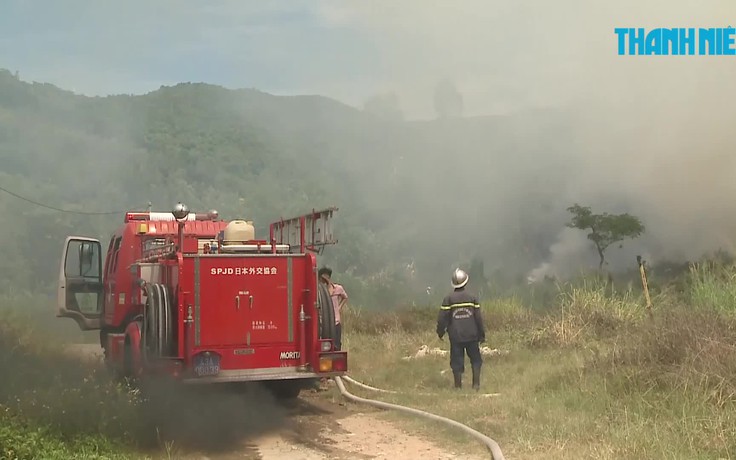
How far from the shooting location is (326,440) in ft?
25.5

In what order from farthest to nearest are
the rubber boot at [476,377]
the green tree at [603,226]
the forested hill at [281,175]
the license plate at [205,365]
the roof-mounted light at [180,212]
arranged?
1. the forested hill at [281,175]
2. the green tree at [603,226]
3. the rubber boot at [476,377]
4. the roof-mounted light at [180,212]
5. the license plate at [205,365]

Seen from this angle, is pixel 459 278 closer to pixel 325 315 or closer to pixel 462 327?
pixel 462 327

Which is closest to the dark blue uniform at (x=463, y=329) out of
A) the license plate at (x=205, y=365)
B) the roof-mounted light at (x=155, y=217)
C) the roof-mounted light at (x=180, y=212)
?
the license plate at (x=205, y=365)

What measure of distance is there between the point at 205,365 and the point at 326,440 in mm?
1502

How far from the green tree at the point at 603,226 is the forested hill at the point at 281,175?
3.11 metres

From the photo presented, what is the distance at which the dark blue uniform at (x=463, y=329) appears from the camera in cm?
998

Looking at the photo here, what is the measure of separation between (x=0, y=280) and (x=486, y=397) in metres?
28.3

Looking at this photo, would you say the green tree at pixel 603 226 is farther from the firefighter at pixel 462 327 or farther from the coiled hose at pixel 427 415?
the coiled hose at pixel 427 415

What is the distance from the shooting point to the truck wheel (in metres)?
8.34

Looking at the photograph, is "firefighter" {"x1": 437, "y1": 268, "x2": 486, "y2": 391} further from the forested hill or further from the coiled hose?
the forested hill

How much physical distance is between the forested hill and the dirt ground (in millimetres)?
14256

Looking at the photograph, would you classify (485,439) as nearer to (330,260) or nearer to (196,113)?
(330,260)

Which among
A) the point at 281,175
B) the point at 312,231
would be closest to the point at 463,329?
the point at 312,231

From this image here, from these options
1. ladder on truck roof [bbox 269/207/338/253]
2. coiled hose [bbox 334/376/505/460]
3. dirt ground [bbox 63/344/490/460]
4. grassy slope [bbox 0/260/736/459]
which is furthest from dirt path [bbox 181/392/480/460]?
ladder on truck roof [bbox 269/207/338/253]
